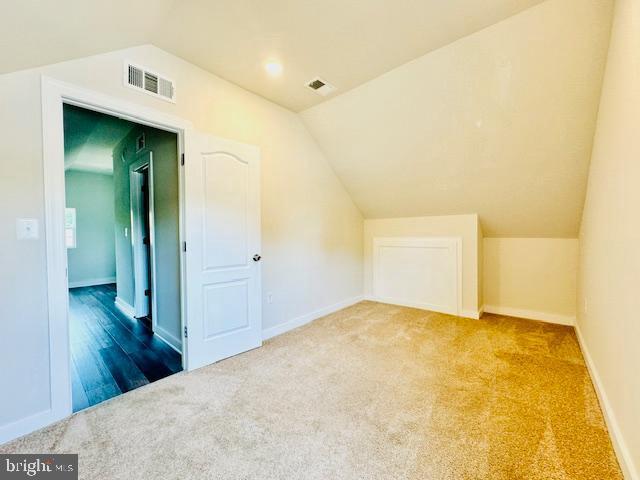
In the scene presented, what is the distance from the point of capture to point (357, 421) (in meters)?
1.78

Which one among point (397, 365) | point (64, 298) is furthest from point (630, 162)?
point (64, 298)

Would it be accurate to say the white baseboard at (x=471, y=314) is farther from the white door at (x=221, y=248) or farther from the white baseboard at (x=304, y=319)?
the white door at (x=221, y=248)

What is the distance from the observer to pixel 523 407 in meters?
1.89

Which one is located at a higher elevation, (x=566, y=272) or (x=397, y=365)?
(x=566, y=272)

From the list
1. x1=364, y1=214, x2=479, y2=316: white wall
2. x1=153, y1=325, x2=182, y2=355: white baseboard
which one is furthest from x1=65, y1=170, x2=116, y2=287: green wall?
x1=364, y1=214, x2=479, y2=316: white wall

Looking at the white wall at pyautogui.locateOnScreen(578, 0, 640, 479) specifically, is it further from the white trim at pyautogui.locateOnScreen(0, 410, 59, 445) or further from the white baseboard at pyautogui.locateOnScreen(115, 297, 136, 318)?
the white baseboard at pyautogui.locateOnScreen(115, 297, 136, 318)

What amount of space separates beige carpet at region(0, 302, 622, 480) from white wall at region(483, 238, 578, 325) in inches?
40.2

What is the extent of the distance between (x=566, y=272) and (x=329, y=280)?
3.07 m

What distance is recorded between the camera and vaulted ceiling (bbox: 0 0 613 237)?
180 centimetres

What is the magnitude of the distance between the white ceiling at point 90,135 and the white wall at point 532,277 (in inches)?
214

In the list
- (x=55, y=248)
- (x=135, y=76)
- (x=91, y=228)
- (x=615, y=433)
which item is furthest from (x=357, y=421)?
(x=91, y=228)

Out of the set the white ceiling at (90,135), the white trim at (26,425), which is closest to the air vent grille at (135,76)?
the white ceiling at (90,135)

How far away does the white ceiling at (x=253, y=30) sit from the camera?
1515 mm

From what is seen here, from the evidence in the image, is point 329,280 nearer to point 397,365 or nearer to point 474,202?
point 397,365
